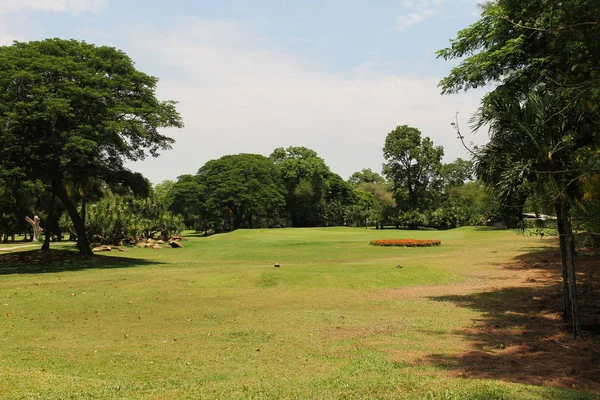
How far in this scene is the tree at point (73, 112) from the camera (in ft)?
77.0

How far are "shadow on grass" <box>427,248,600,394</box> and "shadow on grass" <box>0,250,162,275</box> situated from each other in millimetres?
19141

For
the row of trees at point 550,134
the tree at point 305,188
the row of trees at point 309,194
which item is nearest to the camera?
the row of trees at point 550,134

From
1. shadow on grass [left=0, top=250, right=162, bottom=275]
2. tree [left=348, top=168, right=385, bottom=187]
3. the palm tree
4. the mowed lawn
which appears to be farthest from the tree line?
tree [left=348, top=168, right=385, bottom=187]

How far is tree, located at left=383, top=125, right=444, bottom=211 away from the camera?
71.1 m

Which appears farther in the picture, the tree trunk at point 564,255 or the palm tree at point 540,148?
the tree trunk at point 564,255

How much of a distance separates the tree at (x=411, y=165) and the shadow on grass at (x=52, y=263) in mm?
51572

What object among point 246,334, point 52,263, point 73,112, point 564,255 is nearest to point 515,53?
point 564,255

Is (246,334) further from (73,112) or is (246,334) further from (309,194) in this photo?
(309,194)

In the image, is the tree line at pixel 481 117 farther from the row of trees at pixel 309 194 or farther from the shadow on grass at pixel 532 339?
the row of trees at pixel 309 194

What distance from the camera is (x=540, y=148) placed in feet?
36.0

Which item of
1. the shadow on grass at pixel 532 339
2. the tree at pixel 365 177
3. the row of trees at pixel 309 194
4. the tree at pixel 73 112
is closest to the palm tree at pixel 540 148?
the shadow on grass at pixel 532 339

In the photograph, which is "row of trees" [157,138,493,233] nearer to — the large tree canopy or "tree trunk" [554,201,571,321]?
the large tree canopy

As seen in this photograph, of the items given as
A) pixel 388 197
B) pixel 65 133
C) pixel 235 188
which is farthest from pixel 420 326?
pixel 388 197

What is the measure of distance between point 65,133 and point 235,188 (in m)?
45.1
